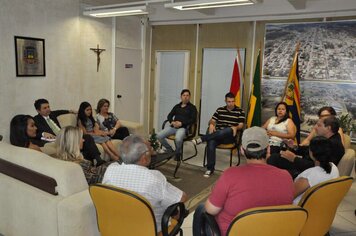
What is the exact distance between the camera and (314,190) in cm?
189

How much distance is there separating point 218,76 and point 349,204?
3198 millimetres

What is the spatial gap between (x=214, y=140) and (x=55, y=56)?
281 cm

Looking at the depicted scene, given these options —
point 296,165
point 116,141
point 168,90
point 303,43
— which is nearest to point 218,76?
point 168,90

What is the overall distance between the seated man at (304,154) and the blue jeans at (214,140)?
1036 millimetres

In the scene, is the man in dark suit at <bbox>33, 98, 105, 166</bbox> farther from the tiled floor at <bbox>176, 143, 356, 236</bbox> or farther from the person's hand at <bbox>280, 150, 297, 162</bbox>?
the person's hand at <bbox>280, 150, 297, 162</bbox>

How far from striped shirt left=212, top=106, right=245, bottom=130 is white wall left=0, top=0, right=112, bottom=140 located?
90.3 inches

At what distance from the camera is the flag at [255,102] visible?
17.2ft

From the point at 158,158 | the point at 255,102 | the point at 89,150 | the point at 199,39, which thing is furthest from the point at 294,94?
the point at 89,150

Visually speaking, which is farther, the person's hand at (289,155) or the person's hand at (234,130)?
the person's hand at (234,130)

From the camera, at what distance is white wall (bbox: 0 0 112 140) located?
4316mm

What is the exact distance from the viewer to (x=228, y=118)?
4.77 m

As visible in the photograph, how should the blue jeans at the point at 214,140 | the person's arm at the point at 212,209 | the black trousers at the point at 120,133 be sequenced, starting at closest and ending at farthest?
the person's arm at the point at 212,209, the blue jeans at the point at 214,140, the black trousers at the point at 120,133

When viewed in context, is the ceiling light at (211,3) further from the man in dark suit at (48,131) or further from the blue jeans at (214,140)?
the man in dark suit at (48,131)

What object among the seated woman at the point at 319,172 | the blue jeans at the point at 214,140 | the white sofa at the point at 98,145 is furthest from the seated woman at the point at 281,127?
the white sofa at the point at 98,145
